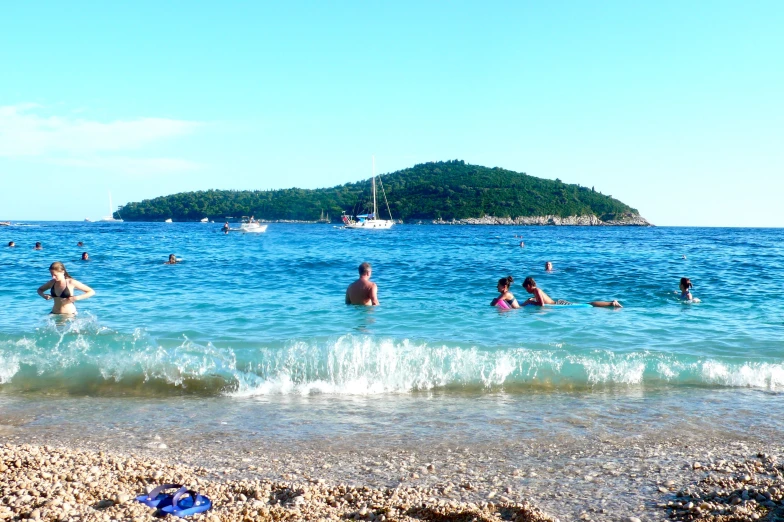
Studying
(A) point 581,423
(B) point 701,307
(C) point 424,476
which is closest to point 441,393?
(A) point 581,423

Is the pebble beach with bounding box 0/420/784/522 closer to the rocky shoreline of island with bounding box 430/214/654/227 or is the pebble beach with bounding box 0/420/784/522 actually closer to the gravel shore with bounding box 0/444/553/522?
the gravel shore with bounding box 0/444/553/522

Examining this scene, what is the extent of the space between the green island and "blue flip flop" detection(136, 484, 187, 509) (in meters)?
114

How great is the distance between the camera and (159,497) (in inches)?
151

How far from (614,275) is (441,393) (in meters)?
14.4

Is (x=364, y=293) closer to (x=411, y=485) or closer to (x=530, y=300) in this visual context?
(x=530, y=300)

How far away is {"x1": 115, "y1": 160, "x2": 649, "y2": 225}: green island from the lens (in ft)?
425

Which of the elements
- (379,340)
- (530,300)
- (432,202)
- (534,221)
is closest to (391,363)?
(379,340)

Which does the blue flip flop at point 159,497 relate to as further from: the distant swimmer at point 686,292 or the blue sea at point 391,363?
the distant swimmer at point 686,292

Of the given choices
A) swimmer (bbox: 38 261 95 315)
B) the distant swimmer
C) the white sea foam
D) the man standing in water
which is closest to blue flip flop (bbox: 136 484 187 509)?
the white sea foam

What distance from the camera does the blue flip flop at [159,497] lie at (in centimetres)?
373

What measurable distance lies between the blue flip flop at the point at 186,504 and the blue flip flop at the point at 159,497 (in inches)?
1.3

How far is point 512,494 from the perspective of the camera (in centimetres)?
410

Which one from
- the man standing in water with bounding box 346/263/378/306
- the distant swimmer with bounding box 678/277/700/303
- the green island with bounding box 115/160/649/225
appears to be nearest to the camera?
the man standing in water with bounding box 346/263/378/306

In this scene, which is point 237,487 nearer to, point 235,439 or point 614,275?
point 235,439
